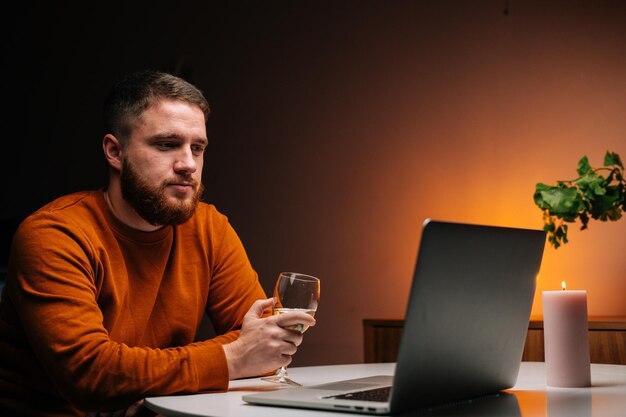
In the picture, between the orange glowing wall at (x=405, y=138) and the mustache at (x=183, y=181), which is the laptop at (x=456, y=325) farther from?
the orange glowing wall at (x=405, y=138)

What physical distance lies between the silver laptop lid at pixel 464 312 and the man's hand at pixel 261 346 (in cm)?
32

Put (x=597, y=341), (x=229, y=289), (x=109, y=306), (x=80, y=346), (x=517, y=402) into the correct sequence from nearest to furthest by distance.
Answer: (x=517, y=402)
(x=80, y=346)
(x=109, y=306)
(x=229, y=289)
(x=597, y=341)

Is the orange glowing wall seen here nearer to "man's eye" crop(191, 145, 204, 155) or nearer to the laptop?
"man's eye" crop(191, 145, 204, 155)

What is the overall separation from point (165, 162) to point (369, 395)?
2.54 feet

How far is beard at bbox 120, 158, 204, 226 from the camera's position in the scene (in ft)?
5.20

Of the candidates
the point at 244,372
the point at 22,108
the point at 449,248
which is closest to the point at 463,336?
the point at 449,248

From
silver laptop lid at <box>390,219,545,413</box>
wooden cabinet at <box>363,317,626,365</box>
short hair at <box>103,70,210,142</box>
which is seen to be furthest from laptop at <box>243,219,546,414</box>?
wooden cabinet at <box>363,317,626,365</box>

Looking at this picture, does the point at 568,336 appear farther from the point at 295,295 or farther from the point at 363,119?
the point at 363,119

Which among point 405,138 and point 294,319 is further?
point 405,138

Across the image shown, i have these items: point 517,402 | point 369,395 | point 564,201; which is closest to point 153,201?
point 369,395

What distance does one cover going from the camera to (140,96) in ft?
5.47

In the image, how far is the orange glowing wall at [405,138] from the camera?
3.01 meters

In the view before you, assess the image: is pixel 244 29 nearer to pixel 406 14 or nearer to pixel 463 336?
pixel 406 14

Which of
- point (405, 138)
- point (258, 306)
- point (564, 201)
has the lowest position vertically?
point (258, 306)
